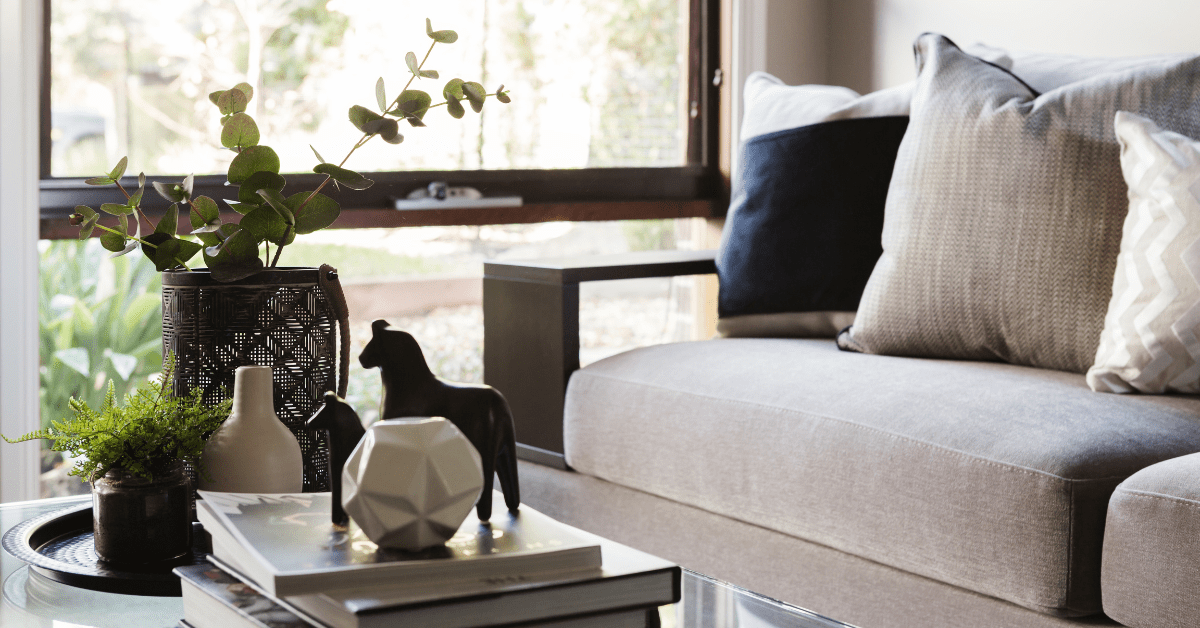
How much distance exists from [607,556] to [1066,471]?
0.76 m

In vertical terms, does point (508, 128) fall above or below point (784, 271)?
above

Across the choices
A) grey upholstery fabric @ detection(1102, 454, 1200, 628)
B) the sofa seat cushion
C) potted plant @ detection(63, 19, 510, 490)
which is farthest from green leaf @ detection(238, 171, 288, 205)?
grey upholstery fabric @ detection(1102, 454, 1200, 628)

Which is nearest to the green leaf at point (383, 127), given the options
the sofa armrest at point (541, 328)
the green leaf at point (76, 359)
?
the sofa armrest at point (541, 328)

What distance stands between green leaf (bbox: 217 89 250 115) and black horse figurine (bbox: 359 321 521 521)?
16.3 inches

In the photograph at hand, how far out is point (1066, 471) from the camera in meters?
1.32

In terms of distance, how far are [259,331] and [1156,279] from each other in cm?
120

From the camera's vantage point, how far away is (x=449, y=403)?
0.84 metres

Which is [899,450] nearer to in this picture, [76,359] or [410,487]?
[410,487]

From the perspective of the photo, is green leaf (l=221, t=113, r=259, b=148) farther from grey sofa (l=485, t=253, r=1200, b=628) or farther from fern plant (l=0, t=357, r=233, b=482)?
grey sofa (l=485, t=253, r=1200, b=628)

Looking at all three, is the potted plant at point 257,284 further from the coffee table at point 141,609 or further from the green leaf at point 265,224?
the coffee table at point 141,609

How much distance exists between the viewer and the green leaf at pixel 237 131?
1.14 meters

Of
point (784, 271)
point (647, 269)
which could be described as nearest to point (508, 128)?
point (647, 269)

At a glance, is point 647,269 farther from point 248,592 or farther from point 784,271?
point 248,592

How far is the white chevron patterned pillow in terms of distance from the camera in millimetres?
1535
